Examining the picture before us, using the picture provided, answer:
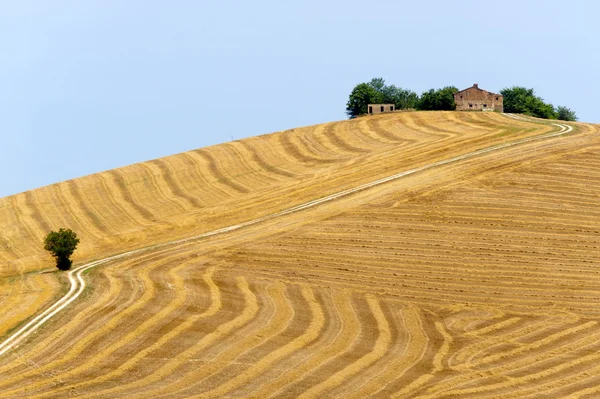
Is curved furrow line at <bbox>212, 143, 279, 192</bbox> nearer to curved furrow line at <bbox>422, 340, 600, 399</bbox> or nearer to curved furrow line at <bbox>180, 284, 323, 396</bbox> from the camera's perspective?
curved furrow line at <bbox>180, 284, 323, 396</bbox>

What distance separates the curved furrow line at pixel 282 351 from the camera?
51281 mm

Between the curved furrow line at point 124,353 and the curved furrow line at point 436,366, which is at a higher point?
the curved furrow line at point 124,353

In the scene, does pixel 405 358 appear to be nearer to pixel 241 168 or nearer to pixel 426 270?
pixel 426 270

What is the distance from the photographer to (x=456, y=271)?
75938mm

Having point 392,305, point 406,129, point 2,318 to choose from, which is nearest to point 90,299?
point 2,318

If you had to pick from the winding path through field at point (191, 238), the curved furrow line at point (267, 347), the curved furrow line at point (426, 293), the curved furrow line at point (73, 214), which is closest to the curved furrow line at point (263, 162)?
the winding path through field at point (191, 238)

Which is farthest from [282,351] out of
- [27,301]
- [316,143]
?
[316,143]

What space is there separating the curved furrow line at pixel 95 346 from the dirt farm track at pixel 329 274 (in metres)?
0.15

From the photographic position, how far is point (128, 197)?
348ft

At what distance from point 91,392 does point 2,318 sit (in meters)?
13.5

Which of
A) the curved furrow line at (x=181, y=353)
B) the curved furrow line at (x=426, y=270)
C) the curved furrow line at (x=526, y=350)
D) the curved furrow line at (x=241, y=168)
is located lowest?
the curved furrow line at (x=526, y=350)

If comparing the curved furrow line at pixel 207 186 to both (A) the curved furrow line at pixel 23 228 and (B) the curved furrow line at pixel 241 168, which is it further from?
(A) the curved furrow line at pixel 23 228

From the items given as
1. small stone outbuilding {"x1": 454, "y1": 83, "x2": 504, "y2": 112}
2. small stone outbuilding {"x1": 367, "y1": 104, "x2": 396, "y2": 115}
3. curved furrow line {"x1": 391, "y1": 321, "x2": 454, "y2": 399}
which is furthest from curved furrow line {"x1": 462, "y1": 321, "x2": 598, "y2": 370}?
small stone outbuilding {"x1": 367, "y1": 104, "x2": 396, "y2": 115}

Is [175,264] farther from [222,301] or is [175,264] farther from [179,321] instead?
[179,321]
